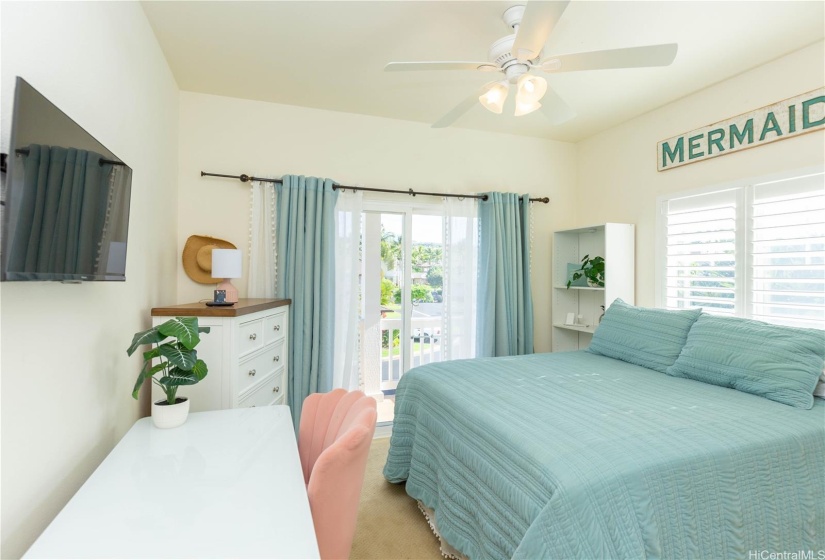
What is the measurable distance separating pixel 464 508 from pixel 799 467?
1.22 metres

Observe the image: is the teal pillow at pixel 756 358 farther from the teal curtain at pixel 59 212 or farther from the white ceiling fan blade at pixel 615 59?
the teal curtain at pixel 59 212

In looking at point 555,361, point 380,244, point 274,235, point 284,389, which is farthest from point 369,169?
point 555,361

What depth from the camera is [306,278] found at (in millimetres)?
3055

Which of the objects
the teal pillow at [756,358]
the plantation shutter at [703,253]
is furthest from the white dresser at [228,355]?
the plantation shutter at [703,253]

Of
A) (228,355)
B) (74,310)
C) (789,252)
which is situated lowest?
(228,355)

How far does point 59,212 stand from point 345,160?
7.99ft

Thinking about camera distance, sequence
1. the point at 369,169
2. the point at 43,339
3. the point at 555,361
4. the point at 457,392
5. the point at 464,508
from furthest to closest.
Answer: the point at 369,169 < the point at 555,361 < the point at 457,392 < the point at 464,508 < the point at 43,339

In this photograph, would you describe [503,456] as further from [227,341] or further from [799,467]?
[227,341]

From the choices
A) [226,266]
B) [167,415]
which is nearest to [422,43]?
[226,266]

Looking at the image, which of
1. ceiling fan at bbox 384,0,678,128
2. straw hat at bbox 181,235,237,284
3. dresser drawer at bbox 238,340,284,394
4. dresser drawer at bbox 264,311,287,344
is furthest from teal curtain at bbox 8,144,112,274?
straw hat at bbox 181,235,237,284

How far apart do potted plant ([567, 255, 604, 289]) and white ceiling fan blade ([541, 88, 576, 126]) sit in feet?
5.11

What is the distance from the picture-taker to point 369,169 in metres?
3.38

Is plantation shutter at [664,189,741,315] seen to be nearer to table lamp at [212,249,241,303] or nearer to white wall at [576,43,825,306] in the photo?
white wall at [576,43,825,306]

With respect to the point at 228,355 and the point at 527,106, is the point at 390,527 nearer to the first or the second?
the point at 228,355
